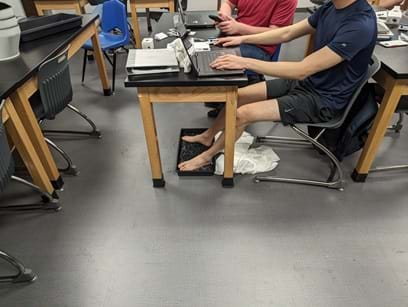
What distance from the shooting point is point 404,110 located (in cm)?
167

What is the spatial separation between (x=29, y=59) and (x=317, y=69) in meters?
1.54

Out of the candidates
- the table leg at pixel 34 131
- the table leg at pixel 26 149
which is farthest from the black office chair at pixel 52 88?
the table leg at pixel 26 149

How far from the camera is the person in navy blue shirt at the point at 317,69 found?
137cm

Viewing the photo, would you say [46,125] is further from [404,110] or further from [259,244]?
[404,110]

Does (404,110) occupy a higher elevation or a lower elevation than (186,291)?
higher

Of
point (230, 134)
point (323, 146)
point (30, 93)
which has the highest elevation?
point (30, 93)

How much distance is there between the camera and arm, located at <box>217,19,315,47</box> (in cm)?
180

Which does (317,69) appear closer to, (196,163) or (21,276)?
(196,163)

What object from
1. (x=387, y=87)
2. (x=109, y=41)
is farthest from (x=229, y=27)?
(x=109, y=41)

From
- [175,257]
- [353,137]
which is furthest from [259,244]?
[353,137]

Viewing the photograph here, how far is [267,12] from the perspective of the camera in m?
2.15

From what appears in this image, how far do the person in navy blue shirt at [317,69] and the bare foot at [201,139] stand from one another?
20 cm

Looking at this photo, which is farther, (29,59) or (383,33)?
(383,33)

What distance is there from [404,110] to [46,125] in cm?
253
